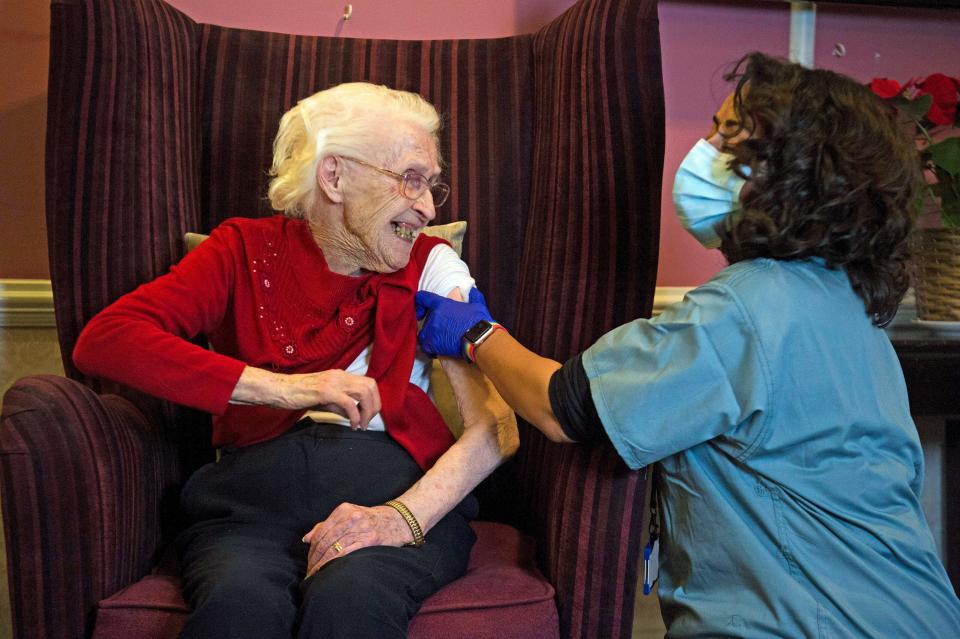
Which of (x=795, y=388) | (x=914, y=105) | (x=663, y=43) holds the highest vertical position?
(x=663, y=43)

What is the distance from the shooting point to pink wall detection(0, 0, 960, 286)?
6.59 ft

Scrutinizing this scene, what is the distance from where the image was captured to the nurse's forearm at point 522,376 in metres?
1.24

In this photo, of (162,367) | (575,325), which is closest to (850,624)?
(575,325)

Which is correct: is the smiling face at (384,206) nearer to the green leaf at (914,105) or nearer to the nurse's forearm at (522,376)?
the nurse's forearm at (522,376)

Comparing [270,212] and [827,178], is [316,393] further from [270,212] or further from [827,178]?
[827,178]

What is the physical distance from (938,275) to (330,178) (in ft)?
4.27

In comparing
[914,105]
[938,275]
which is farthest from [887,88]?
[938,275]

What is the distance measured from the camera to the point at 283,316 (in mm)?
1527

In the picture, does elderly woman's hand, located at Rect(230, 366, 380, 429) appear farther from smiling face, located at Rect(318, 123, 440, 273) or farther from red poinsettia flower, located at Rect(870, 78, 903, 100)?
red poinsettia flower, located at Rect(870, 78, 903, 100)

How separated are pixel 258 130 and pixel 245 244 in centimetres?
40

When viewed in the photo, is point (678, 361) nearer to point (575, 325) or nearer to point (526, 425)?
point (575, 325)

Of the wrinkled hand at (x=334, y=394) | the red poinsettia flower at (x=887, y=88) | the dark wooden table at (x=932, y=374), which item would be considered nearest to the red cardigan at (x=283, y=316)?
the wrinkled hand at (x=334, y=394)

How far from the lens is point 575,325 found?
1.54m

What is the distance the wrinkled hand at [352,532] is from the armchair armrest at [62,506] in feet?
0.88
